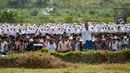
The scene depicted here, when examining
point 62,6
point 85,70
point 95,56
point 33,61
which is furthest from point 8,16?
point 85,70

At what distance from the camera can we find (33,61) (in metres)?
15.2

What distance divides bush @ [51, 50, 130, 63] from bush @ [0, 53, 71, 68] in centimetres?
99

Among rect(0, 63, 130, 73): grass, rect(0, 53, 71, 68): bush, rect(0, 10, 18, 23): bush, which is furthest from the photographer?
rect(0, 10, 18, 23): bush

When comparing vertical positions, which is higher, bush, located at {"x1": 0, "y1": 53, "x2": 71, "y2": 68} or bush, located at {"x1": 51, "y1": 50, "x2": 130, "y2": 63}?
bush, located at {"x1": 0, "y1": 53, "x2": 71, "y2": 68}

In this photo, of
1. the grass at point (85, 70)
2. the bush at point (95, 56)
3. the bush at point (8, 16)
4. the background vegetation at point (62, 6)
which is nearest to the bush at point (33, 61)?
the grass at point (85, 70)

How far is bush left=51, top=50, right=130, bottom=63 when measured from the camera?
54.2 feet

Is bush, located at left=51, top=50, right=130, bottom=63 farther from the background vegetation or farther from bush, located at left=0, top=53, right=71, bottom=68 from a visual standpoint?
the background vegetation

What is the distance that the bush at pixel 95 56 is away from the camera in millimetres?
16531

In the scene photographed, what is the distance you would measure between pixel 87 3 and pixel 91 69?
5930 cm

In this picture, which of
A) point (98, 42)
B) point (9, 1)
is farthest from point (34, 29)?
point (9, 1)

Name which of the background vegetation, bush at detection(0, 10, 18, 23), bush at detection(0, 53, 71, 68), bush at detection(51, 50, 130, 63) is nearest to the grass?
bush at detection(0, 53, 71, 68)

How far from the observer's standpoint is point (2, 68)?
15242 mm

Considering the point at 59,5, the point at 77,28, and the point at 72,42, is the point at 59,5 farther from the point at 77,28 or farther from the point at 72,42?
the point at 72,42

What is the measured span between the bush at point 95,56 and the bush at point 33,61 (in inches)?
38.8
